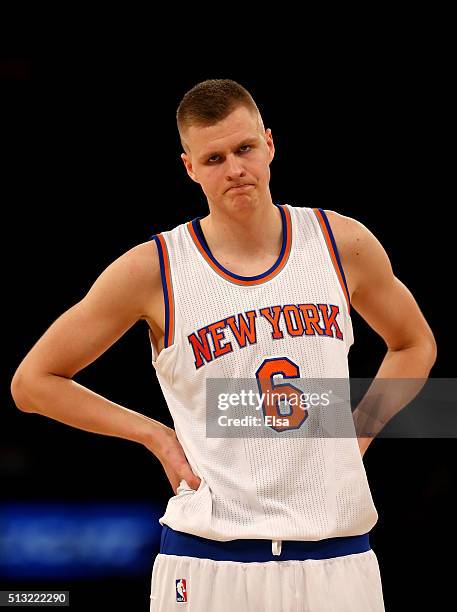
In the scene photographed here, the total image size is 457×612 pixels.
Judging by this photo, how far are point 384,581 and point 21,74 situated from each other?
339 cm

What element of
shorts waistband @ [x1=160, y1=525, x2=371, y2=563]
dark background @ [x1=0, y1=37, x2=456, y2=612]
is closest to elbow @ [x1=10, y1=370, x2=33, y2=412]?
shorts waistband @ [x1=160, y1=525, x2=371, y2=563]

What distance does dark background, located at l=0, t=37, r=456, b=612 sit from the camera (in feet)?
17.2

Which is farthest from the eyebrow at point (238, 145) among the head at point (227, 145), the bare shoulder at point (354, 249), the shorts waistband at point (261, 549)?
the shorts waistband at point (261, 549)

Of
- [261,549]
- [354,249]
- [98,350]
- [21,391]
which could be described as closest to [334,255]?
[354,249]

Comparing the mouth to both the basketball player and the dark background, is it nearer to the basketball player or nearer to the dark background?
the basketball player

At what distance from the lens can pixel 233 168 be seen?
2.58 m

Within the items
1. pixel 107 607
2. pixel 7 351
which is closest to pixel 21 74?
pixel 7 351

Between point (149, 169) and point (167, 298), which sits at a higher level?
point (149, 169)

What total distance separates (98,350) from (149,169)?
2.90m

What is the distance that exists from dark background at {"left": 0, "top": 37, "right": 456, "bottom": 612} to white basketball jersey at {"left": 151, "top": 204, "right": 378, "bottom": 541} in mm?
2415

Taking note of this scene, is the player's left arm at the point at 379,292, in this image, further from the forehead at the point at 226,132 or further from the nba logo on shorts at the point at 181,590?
the nba logo on shorts at the point at 181,590

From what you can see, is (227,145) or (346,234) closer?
(227,145)

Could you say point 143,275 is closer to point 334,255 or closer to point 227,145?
point 227,145

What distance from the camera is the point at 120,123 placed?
5504mm
